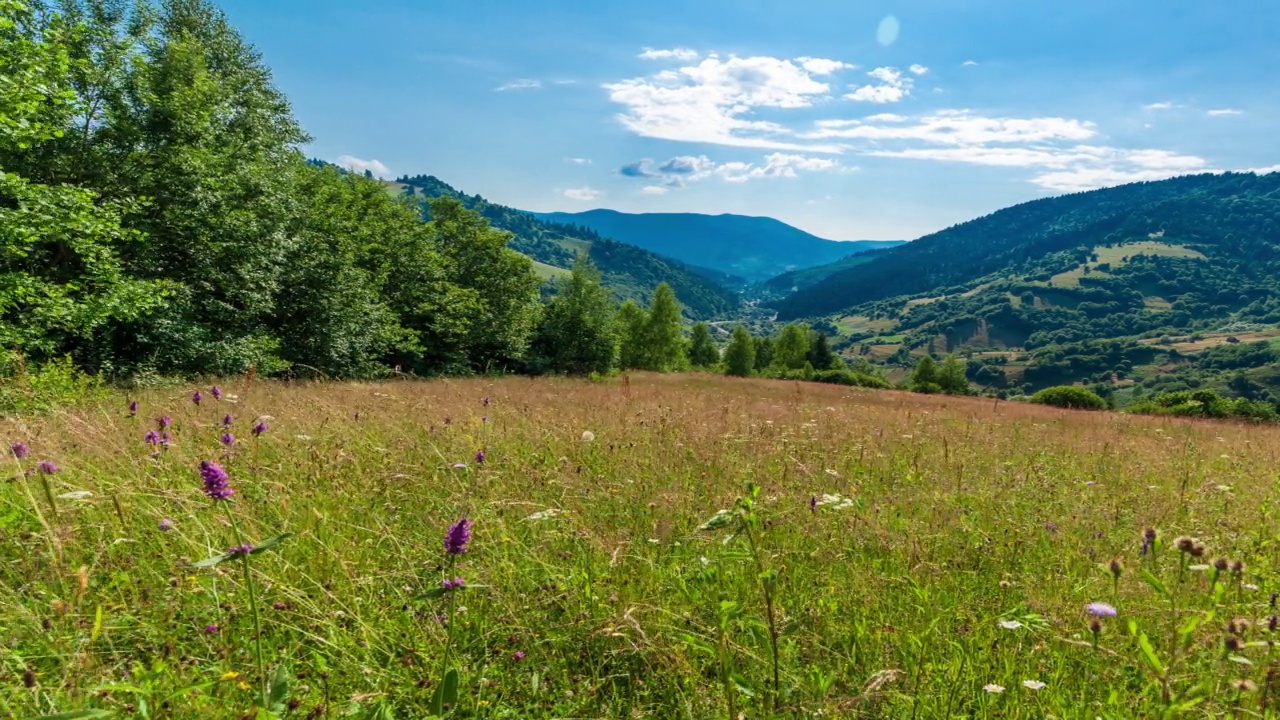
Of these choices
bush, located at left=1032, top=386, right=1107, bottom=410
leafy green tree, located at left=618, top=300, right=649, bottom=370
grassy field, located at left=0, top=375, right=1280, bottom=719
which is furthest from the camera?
leafy green tree, located at left=618, top=300, right=649, bottom=370

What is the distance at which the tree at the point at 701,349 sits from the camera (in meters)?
85.4

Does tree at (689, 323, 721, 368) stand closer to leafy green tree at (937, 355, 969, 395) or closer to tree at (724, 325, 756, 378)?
tree at (724, 325, 756, 378)

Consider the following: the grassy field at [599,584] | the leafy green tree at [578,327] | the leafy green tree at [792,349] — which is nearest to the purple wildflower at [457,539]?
the grassy field at [599,584]

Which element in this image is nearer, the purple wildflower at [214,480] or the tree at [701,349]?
the purple wildflower at [214,480]

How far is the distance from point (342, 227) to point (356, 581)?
89.0ft

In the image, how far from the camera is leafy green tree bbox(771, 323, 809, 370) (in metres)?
77.9

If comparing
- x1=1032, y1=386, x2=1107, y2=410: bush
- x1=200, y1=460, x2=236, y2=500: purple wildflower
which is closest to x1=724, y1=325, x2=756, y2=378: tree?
x1=1032, y1=386, x2=1107, y2=410: bush

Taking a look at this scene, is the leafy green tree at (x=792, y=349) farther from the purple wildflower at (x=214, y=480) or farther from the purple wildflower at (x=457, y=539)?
the purple wildflower at (x=214, y=480)

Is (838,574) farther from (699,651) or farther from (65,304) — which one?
(65,304)

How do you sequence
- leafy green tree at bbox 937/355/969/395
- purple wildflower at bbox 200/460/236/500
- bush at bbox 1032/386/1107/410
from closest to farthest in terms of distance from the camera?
purple wildflower at bbox 200/460/236/500 → bush at bbox 1032/386/1107/410 → leafy green tree at bbox 937/355/969/395

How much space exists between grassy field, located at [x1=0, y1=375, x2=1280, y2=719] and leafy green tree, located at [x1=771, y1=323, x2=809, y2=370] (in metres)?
74.1

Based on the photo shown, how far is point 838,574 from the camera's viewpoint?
132 inches

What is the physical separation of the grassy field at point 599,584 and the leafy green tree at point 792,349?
7407cm

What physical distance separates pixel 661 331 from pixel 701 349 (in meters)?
29.7
